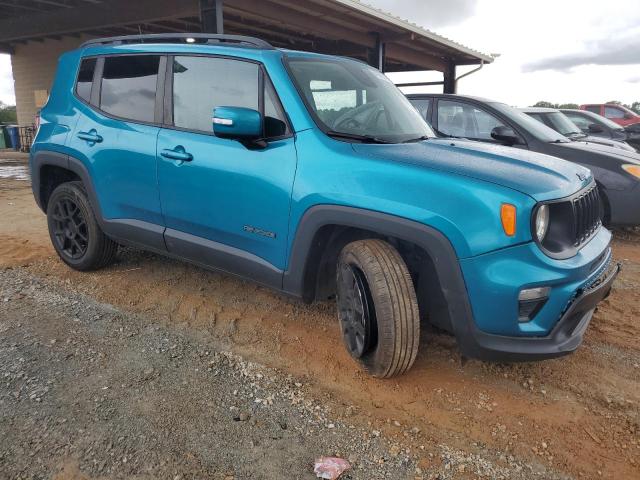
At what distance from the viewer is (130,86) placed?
3725mm

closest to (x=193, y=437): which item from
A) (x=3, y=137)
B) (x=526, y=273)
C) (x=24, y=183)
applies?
(x=526, y=273)

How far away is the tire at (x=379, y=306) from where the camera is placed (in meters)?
2.55

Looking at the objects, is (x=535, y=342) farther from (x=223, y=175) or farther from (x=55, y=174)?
(x=55, y=174)

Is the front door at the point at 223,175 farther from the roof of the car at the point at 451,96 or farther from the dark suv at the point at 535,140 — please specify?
the roof of the car at the point at 451,96

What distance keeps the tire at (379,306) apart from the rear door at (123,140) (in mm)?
1573

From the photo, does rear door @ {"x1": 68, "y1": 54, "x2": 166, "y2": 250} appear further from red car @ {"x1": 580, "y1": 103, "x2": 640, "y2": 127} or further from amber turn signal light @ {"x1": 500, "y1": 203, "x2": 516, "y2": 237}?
red car @ {"x1": 580, "y1": 103, "x2": 640, "y2": 127}

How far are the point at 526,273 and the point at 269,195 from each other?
1437 mm

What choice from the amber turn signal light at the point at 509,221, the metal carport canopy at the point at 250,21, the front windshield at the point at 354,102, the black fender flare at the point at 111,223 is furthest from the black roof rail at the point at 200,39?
the metal carport canopy at the point at 250,21

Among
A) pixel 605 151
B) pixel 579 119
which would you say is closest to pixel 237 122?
pixel 605 151

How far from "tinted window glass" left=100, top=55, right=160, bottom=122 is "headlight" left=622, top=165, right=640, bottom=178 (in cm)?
496

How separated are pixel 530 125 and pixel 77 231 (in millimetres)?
5044

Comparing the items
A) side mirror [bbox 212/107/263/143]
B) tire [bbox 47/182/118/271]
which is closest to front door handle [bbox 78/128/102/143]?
tire [bbox 47/182/118/271]

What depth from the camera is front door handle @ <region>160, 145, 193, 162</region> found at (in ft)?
10.6

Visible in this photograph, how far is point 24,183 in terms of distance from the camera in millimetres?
9820
